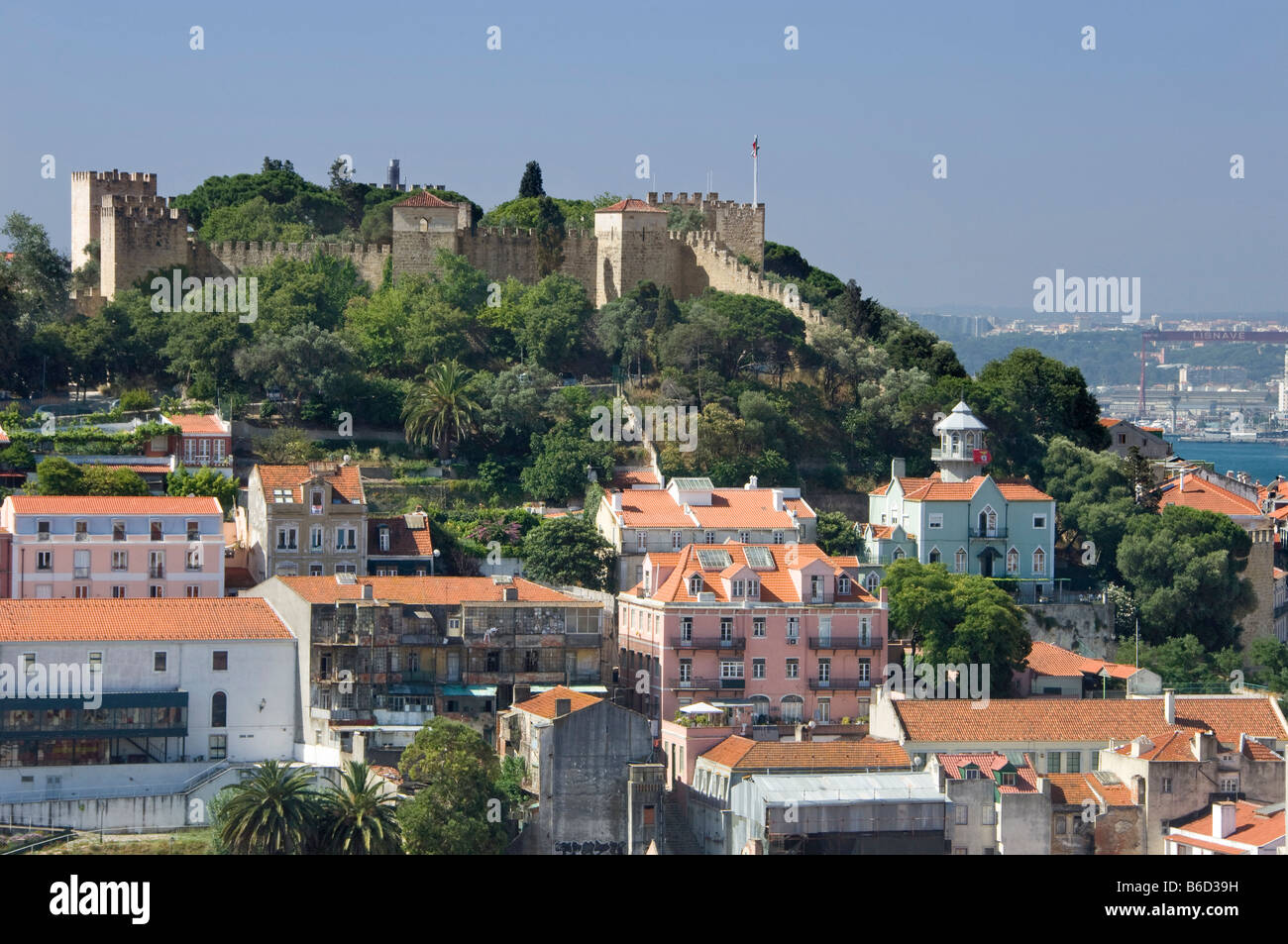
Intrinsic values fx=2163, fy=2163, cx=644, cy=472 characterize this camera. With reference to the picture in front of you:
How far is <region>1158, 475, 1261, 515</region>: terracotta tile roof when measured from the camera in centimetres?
5872

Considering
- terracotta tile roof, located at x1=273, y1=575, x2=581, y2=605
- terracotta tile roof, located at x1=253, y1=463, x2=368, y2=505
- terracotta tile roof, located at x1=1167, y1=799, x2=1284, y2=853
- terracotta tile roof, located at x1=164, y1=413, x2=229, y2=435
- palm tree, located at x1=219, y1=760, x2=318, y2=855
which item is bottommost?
terracotta tile roof, located at x1=1167, y1=799, x2=1284, y2=853

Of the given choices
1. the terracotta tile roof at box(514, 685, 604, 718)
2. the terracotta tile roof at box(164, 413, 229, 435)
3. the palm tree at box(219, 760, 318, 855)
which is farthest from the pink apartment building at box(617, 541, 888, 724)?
the terracotta tile roof at box(164, 413, 229, 435)

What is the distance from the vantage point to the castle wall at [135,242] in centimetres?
6038

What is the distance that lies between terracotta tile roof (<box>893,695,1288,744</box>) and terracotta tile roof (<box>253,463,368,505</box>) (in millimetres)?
13417

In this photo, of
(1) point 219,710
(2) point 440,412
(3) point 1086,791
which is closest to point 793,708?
(3) point 1086,791

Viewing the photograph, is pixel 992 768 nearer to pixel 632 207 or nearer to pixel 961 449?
pixel 961 449

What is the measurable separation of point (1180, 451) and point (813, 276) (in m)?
113

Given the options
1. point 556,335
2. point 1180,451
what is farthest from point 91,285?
point 1180,451

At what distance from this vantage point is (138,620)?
38.7 meters

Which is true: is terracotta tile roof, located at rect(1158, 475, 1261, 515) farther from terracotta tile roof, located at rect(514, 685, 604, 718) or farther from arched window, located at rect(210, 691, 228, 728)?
arched window, located at rect(210, 691, 228, 728)

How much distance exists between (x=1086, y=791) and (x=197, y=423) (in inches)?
972

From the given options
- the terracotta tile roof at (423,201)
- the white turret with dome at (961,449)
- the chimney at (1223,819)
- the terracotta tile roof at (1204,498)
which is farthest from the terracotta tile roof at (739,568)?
A: the terracotta tile roof at (423,201)

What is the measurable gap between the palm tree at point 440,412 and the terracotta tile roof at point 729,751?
17761 millimetres

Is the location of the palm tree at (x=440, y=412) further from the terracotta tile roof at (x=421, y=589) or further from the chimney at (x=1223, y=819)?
the chimney at (x=1223, y=819)
